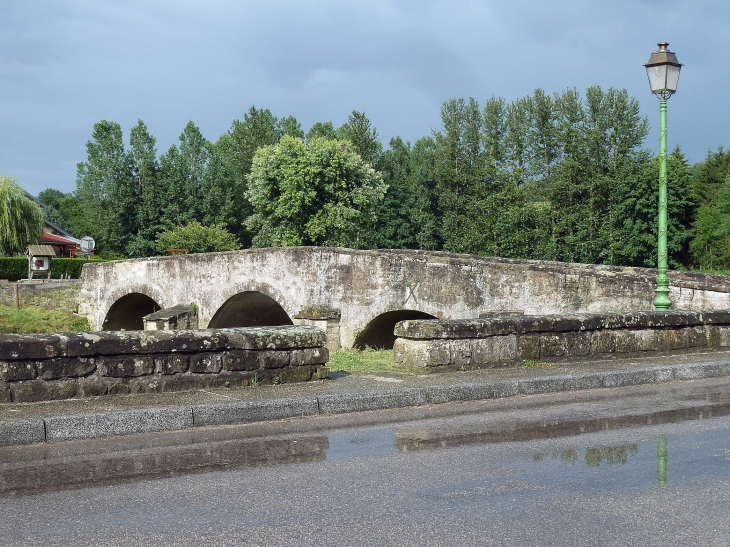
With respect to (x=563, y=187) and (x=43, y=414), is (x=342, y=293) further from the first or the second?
(x=563, y=187)

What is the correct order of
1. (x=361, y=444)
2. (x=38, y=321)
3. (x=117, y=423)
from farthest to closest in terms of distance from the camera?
(x=38, y=321)
(x=117, y=423)
(x=361, y=444)

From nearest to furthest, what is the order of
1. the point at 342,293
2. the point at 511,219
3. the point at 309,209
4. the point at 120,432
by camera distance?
1. the point at 120,432
2. the point at 342,293
3. the point at 511,219
4. the point at 309,209

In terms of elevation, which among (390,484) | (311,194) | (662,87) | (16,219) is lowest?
(390,484)

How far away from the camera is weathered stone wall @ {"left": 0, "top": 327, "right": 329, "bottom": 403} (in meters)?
6.20

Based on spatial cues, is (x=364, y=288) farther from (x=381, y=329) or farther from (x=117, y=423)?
(x=117, y=423)

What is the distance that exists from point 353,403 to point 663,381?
149 inches

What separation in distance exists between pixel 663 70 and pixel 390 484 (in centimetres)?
884

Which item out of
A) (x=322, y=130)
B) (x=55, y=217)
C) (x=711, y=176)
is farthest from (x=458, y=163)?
(x=55, y=217)

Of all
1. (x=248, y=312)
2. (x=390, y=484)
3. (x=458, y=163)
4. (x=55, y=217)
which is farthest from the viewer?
(x=55, y=217)

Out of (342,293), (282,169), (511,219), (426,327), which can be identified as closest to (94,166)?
(282,169)

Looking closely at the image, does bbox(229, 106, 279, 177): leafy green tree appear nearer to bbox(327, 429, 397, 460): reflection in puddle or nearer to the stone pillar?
the stone pillar

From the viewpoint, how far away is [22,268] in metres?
42.6

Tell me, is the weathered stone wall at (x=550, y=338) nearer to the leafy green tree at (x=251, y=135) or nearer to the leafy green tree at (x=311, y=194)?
the leafy green tree at (x=311, y=194)

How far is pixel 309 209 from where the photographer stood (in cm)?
4053
